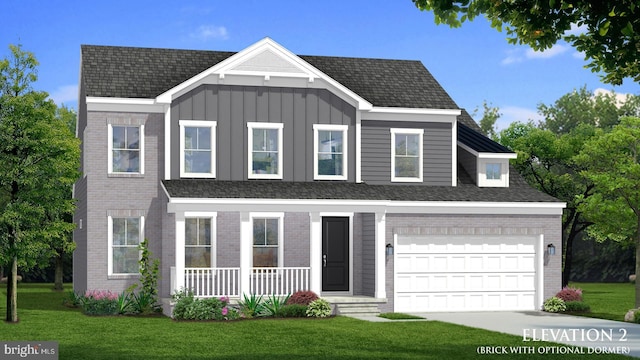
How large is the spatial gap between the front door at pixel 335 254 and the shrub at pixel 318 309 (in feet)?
10.8

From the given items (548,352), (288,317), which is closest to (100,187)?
(288,317)

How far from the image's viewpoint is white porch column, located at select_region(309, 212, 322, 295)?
28.8 m

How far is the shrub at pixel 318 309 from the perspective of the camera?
90.2ft

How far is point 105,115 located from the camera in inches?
1189

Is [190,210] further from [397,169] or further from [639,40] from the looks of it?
[639,40]

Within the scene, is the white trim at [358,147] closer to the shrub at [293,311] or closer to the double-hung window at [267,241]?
the double-hung window at [267,241]

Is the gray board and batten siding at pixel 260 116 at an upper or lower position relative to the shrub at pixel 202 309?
upper

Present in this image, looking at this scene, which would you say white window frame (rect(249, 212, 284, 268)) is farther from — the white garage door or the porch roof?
the white garage door

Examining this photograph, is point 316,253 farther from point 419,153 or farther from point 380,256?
point 419,153

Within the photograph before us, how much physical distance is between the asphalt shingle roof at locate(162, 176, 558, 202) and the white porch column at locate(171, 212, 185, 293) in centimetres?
75

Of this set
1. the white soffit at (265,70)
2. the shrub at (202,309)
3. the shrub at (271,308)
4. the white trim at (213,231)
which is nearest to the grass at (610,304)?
the shrub at (271,308)

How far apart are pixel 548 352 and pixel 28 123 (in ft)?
50.3

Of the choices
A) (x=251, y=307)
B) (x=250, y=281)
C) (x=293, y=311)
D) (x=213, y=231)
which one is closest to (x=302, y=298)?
(x=293, y=311)

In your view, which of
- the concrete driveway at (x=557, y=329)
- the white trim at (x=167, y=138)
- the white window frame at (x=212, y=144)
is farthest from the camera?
the white window frame at (x=212, y=144)
